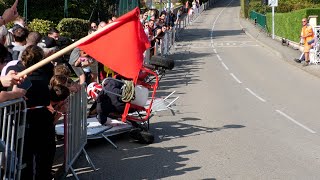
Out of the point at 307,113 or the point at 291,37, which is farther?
the point at 291,37

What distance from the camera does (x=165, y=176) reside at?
7.42m

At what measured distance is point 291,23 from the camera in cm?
3412

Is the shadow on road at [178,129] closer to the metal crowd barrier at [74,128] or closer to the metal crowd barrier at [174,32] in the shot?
the metal crowd barrier at [74,128]

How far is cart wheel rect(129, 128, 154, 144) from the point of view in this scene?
927 centimetres

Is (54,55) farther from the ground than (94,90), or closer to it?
farther from the ground

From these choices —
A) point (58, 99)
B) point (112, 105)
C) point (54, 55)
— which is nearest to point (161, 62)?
point (112, 105)

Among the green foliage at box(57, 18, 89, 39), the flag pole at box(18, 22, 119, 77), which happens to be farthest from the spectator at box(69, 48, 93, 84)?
the green foliage at box(57, 18, 89, 39)

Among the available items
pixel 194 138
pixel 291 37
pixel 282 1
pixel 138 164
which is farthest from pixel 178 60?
pixel 282 1

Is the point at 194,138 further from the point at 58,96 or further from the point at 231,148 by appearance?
the point at 58,96

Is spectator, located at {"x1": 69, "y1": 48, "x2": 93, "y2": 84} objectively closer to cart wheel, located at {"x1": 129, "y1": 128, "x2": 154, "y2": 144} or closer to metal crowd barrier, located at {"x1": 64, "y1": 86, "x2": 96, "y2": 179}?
cart wheel, located at {"x1": 129, "y1": 128, "x2": 154, "y2": 144}

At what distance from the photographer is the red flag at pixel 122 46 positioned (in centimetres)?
527

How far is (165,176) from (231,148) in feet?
6.57

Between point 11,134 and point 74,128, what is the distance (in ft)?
6.38

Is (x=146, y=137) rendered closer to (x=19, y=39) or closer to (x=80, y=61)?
(x=19, y=39)
